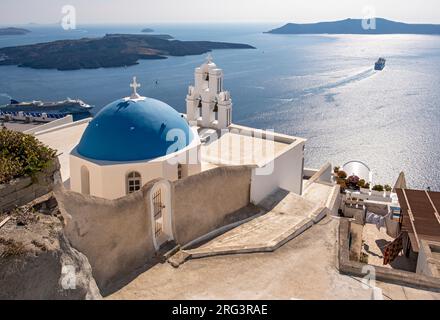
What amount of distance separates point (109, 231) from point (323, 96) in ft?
201

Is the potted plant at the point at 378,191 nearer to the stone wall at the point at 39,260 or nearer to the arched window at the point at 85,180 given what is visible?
the arched window at the point at 85,180

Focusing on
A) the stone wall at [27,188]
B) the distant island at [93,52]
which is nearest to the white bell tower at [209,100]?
the stone wall at [27,188]

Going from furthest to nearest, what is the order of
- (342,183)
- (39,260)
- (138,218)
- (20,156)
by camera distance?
(342,183)
(138,218)
(20,156)
(39,260)

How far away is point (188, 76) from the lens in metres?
79.9

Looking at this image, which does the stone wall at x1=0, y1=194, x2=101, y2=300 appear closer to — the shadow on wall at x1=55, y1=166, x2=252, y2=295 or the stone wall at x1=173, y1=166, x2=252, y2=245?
the shadow on wall at x1=55, y1=166, x2=252, y2=295

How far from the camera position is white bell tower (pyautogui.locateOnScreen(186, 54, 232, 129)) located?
683 inches

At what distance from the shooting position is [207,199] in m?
11.7

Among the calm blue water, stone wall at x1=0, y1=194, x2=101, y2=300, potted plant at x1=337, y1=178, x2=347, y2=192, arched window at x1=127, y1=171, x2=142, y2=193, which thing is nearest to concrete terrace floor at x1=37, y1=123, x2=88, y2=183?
arched window at x1=127, y1=171, x2=142, y2=193

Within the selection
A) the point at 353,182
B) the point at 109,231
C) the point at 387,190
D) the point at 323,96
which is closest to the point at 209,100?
the point at 109,231

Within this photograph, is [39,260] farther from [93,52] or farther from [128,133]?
[93,52]

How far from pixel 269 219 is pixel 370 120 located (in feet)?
150

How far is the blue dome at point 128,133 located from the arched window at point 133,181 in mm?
414
